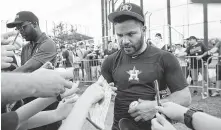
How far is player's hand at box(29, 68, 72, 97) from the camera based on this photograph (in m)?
1.03

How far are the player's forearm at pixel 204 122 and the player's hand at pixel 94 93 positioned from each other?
593 mm

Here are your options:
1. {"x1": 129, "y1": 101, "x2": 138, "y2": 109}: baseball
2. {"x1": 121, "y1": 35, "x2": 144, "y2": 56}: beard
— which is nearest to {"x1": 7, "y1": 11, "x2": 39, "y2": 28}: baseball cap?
{"x1": 121, "y1": 35, "x2": 144, "y2": 56}: beard

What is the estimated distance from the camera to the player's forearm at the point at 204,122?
1.45 m

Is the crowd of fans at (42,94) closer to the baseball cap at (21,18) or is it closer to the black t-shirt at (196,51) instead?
the baseball cap at (21,18)

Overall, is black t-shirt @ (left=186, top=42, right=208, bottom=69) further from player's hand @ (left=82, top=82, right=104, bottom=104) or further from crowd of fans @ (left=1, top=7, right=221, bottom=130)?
player's hand @ (left=82, top=82, right=104, bottom=104)

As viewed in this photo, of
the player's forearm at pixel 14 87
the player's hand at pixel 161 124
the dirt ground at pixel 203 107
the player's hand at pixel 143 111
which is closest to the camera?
the player's forearm at pixel 14 87

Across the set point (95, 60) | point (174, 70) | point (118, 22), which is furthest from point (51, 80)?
point (95, 60)

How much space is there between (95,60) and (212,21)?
10.5 m

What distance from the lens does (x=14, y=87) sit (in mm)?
945

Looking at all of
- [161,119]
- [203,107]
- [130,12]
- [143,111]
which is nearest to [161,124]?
[161,119]

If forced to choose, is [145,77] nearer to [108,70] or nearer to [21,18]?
[108,70]

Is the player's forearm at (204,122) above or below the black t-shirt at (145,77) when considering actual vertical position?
below

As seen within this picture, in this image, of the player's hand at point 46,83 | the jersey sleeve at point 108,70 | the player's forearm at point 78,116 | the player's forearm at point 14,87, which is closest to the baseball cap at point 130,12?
the jersey sleeve at point 108,70

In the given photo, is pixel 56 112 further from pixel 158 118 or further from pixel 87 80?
pixel 87 80
